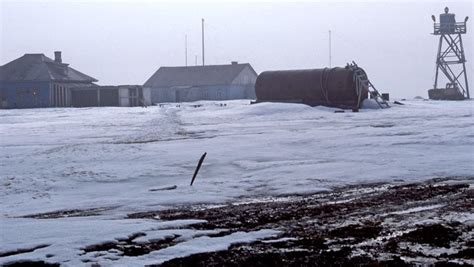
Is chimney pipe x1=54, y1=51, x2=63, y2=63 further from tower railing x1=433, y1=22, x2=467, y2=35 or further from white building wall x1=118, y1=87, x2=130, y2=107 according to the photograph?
tower railing x1=433, y1=22, x2=467, y2=35

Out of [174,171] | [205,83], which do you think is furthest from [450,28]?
[174,171]

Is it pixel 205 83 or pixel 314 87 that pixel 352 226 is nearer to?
pixel 314 87

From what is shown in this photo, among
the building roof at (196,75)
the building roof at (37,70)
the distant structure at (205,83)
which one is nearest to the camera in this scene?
the building roof at (37,70)

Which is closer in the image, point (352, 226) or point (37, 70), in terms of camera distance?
point (352, 226)

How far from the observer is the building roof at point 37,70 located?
53625 millimetres

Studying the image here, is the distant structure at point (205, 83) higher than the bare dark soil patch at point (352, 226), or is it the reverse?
the distant structure at point (205, 83)

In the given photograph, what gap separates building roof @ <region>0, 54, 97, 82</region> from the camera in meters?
53.6

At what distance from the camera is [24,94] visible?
176 feet

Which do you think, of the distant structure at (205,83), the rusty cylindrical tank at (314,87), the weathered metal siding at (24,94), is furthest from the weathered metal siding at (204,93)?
the rusty cylindrical tank at (314,87)

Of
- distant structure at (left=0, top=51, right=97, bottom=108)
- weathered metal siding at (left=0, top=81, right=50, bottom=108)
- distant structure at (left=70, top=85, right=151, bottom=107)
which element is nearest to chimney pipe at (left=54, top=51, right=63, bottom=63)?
distant structure at (left=0, top=51, right=97, bottom=108)

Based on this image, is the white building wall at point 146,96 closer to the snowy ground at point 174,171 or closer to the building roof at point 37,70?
the building roof at point 37,70

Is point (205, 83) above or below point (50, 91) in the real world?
above

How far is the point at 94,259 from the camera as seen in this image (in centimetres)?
511

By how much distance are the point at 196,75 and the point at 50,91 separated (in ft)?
62.2
